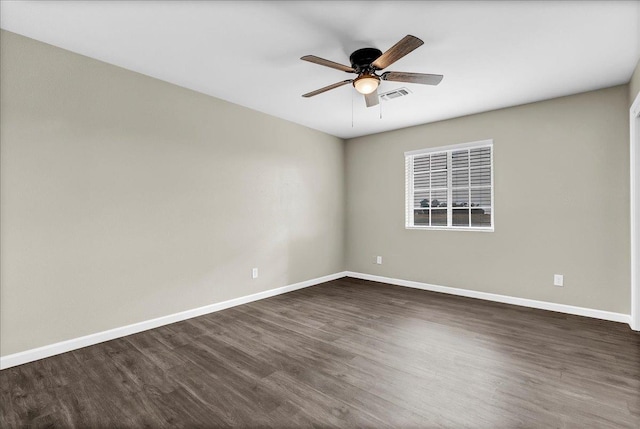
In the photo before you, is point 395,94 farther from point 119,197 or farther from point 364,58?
point 119,197

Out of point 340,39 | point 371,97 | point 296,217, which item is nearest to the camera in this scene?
point 340,39

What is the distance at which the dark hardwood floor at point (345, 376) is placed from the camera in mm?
1756

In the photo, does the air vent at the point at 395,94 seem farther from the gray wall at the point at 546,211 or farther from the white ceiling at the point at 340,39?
the gray wall at the point at 546,211

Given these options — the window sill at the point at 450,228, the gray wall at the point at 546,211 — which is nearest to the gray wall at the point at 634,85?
the gray wall at the point at 546,211

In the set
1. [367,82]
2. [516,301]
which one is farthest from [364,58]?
[516,301]

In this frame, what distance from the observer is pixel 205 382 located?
6.98ft

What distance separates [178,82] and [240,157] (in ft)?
3.59

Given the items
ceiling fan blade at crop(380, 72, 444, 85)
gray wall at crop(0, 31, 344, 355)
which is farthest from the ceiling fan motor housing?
gray wall at crop(0, 31, 344, 355)

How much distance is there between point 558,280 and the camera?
142 inches

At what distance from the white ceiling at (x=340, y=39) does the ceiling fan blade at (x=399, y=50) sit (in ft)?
0.67

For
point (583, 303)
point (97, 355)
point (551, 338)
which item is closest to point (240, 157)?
point (97, 355)

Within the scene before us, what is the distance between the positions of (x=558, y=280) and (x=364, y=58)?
3.41 m

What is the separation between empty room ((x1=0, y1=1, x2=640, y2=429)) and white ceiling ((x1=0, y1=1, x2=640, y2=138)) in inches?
0.9

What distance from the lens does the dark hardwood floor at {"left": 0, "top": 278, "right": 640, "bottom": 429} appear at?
176 cm
